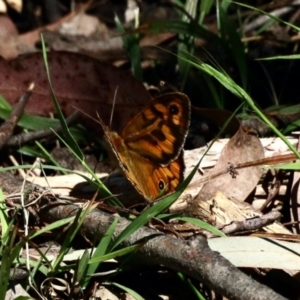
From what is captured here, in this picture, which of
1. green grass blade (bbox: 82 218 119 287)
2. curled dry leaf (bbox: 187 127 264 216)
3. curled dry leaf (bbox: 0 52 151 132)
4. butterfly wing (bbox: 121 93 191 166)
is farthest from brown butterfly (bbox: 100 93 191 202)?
curled dry leaf (bbox: 0 52 151 132)

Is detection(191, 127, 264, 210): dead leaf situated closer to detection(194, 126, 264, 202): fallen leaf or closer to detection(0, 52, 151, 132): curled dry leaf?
detection(194, 126, 264, 202): fallen leaf

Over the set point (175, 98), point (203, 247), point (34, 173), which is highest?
point (175, 98)

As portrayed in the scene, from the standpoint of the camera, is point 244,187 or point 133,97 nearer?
point 244,187

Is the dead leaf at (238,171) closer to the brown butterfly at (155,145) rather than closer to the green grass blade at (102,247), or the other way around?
the brown butterfly at (155,145)

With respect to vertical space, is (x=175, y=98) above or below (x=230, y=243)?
above

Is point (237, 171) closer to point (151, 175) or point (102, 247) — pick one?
point (151, 175)

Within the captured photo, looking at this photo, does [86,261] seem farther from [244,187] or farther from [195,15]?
[195,15]

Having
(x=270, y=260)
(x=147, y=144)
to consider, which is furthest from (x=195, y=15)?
(x=270, y=260)
